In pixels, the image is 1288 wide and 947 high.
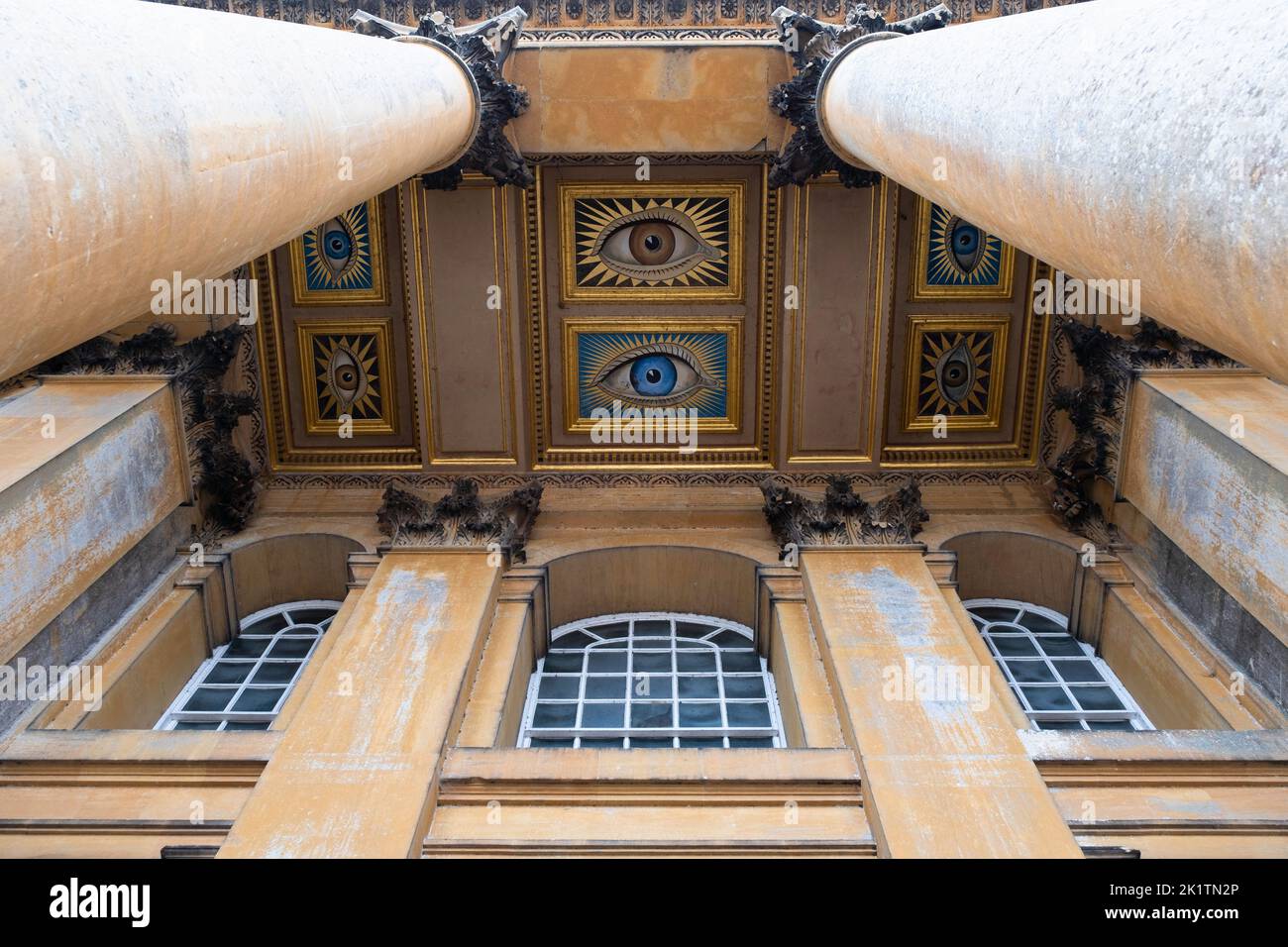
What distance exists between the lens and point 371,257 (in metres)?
13.0

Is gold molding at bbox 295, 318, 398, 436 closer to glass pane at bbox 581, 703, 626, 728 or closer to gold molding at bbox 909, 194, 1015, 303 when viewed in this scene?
glass pane at bbox 581, 703, 626, 728

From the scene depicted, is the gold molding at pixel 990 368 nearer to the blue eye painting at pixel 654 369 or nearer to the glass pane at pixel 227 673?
the blue eye painting at pixel 654 369

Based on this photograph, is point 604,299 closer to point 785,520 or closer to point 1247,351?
point 785,520

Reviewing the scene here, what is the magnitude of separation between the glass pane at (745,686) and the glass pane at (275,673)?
414 centimetres

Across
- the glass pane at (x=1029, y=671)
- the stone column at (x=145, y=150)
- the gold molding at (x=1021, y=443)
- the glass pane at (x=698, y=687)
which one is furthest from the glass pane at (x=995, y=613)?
the stone column at (x=145, y=150)

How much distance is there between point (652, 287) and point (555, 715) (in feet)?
18.0

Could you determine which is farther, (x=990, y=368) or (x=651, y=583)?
(x=990, y=368)

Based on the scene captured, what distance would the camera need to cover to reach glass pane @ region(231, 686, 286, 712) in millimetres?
10188

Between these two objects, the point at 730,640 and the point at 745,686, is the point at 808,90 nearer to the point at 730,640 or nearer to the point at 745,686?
the point at 730,640

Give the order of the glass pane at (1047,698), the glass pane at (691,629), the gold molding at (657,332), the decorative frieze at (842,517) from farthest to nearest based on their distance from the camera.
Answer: the gold molding at (657,332) < the glass pane at (691,629) < the decorative frieze at (842,517) < the glass pane at (1047,698)

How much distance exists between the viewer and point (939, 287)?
13117mm

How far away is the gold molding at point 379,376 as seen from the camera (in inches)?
522

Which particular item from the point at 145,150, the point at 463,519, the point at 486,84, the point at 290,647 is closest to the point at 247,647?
the point at 290,647
